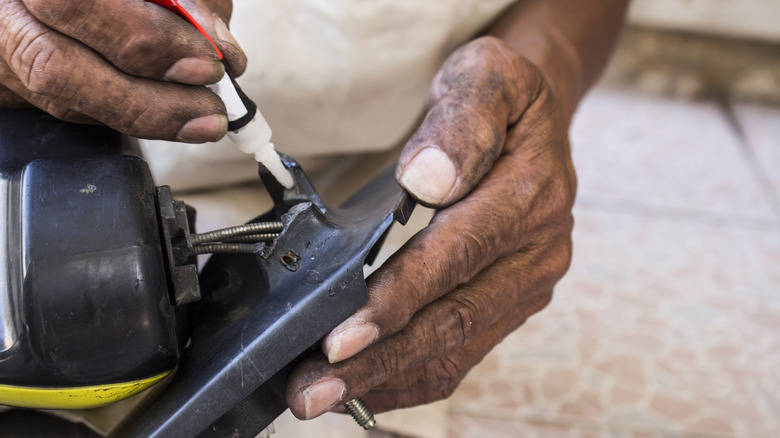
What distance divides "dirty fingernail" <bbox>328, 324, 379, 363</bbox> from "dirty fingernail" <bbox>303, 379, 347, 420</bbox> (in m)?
0.02

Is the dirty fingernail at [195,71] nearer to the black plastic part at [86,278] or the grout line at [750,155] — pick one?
the black plastic part at [86,278]

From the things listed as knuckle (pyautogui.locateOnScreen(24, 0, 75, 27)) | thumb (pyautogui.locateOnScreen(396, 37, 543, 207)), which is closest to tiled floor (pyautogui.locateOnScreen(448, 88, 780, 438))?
thumb (pyautogui.locateOnScreen(396, 37, 543, 207))

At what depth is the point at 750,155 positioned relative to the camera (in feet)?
5.52

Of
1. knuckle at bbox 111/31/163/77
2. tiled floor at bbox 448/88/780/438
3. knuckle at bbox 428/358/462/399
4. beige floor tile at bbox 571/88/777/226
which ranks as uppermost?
knuckle at bbox 111/31/163/77

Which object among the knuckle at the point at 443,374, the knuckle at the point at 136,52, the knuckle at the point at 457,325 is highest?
the knuckle at the point at 136,52

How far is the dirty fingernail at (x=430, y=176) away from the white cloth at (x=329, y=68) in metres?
0.29

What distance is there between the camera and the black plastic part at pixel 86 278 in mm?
432

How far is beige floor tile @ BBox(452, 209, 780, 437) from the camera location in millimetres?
1062

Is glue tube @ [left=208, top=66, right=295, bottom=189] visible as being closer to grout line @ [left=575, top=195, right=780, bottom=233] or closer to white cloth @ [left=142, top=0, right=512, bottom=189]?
white cloth @ [left=142, top=0, right=512, bottom=189]

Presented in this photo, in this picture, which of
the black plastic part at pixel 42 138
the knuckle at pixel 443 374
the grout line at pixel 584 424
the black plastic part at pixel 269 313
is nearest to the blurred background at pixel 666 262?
the grout line at pixel 584 424

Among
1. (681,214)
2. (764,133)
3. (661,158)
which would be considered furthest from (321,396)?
(764,133)

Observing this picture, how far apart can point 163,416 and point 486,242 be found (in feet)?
0.84

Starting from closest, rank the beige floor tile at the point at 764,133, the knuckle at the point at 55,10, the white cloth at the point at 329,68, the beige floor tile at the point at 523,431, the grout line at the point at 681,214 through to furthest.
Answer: the knuckle at the point at 55,10 → the white cloth at the point at 329,68 → the beige floor tile at the point at 523,431 → the grout line at the point at 681,214 → the beige floor tile at the point at 764,133

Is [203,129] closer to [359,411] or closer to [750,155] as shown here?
[359,411]
